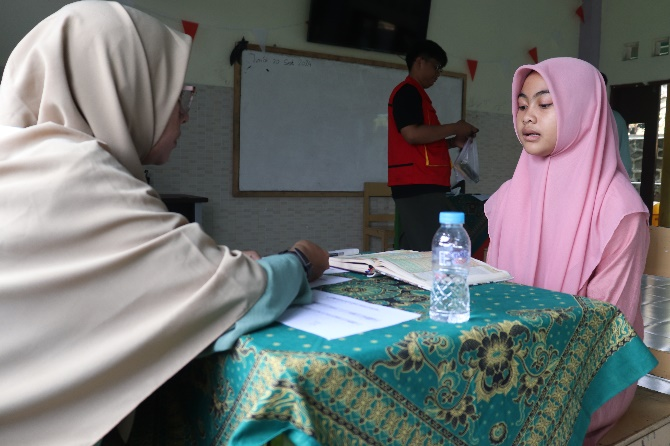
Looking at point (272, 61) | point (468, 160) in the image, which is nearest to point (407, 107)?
point (468, 160)

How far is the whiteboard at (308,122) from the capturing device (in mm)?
4047

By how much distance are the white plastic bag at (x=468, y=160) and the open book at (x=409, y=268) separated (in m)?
2.03

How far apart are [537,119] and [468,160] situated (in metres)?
1.88

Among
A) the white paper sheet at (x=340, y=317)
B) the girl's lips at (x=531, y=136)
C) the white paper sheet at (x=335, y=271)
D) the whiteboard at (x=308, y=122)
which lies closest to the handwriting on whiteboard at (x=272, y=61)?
the whiteboard at (x=308, y=122)

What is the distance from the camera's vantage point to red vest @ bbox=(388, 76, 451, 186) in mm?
2939

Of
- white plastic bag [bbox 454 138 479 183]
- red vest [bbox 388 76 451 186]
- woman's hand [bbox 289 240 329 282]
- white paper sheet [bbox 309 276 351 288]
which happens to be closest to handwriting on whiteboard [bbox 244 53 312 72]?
red vest [bbox 388 76 451 186]

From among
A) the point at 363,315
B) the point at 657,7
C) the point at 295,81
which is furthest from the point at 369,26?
the point at 363,315

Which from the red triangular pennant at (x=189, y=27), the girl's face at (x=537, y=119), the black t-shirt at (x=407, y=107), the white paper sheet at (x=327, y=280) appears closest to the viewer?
the white paper sheet at (x=327, y=280)

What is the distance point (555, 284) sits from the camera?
1399mm

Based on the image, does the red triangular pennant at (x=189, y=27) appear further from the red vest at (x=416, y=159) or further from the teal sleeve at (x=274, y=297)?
the teal sleeve at (x=274, y=297)

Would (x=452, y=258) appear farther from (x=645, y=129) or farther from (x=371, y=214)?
(x=645, y=129)

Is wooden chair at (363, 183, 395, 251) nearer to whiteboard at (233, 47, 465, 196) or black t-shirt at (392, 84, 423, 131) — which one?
whiteboard at (233, 47, 465, 196)

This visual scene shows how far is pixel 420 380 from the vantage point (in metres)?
0.76

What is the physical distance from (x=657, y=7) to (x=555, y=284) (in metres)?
5.25
